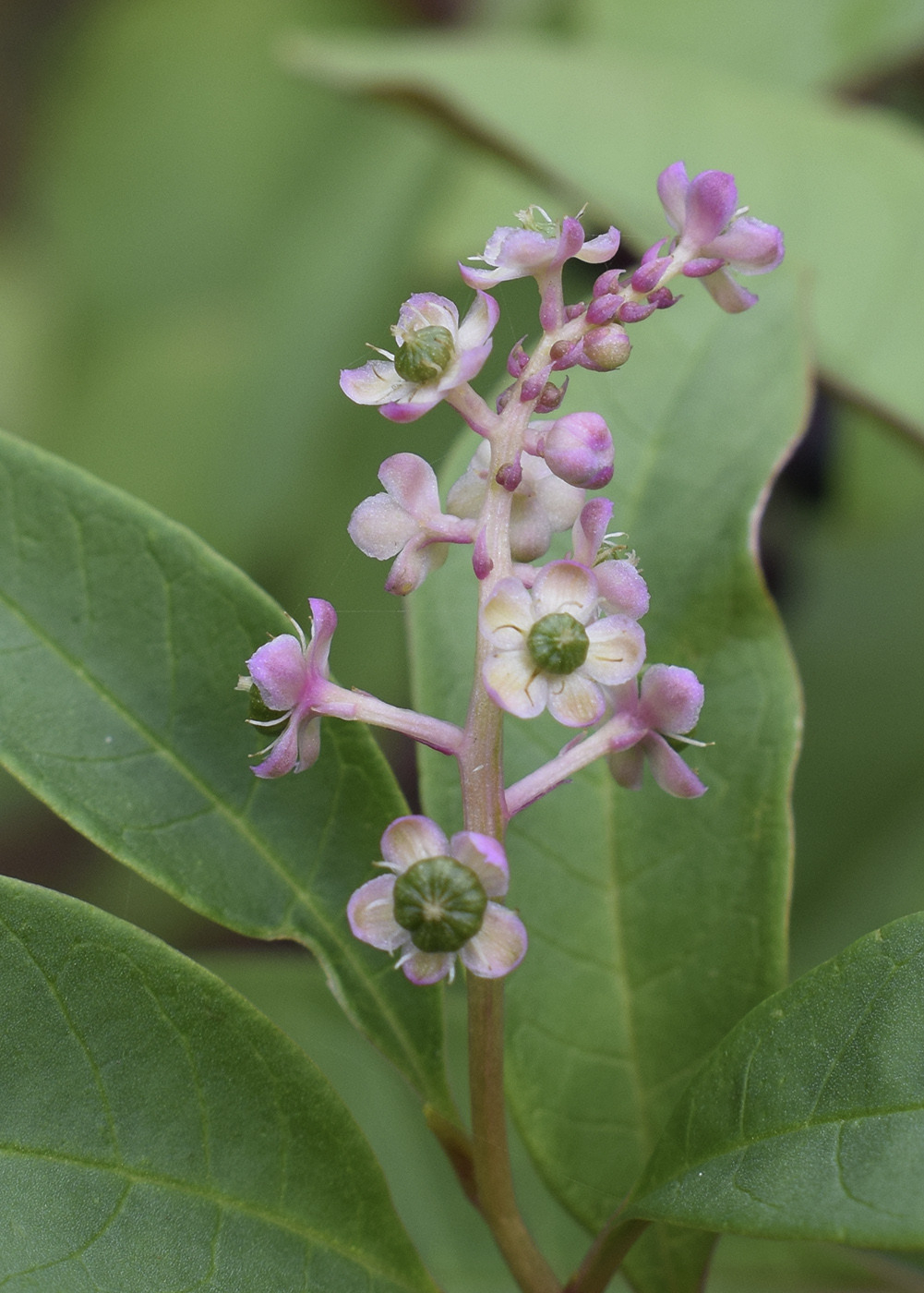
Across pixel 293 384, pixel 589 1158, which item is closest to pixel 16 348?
pixel 293 384

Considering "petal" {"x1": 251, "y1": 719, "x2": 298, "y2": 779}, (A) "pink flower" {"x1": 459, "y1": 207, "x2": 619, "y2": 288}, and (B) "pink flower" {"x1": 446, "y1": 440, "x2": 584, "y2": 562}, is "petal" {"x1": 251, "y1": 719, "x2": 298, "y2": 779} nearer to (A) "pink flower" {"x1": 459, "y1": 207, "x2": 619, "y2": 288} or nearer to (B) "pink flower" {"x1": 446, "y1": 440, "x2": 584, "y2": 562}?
(B) "pink flower" {"x1": 446, "y1": 440, "x2": 584, "y2": 562}

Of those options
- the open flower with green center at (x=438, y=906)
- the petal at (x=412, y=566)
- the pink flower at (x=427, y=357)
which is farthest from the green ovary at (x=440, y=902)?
the pink flower at (x=427, y=357)

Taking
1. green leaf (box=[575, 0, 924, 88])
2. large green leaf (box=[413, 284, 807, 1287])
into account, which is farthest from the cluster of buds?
green leaf (box=[575, 0, 924, 88])

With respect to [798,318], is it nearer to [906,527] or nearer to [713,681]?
[713,681]

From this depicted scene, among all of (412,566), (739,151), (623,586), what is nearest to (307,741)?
(412,566)

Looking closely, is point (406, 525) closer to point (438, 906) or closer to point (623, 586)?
point (623, 586)

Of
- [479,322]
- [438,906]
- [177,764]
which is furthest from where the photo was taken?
[177,764]
